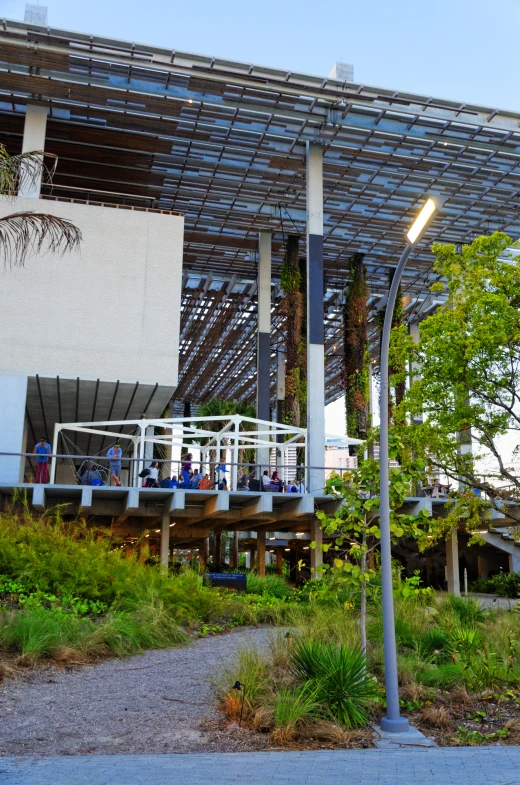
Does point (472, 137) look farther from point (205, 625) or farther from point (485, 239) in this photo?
point (205, 625)

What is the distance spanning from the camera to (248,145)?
25.4 m

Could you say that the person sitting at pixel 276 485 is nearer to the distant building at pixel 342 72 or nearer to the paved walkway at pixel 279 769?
the distant building at pixel 342 72

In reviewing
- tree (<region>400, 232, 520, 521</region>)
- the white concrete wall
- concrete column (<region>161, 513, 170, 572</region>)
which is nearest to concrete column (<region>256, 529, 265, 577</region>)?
concrete column (<region>161, 513, 170, 572</region>)

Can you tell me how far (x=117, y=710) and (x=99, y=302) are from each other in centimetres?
1592

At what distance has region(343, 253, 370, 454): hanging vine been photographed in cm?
2991

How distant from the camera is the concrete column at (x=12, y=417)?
68.6 feet

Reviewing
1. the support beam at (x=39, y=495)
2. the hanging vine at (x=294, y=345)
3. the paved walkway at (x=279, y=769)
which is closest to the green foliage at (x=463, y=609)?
the paved walkway at (x=279, y=769)

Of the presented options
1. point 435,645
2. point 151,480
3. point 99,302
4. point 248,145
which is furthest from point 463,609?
point 248,145

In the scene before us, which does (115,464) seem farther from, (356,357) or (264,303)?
(356,357)

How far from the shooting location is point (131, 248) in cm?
2339

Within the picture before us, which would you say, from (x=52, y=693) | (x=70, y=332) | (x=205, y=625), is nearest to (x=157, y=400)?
(x=70, y=332)

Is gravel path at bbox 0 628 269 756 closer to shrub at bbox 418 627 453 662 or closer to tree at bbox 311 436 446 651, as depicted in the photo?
tree at bbox 311 436 446 651

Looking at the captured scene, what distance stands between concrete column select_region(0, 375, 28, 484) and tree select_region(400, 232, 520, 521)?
1093 centimetres

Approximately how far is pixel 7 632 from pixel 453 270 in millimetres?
11536
